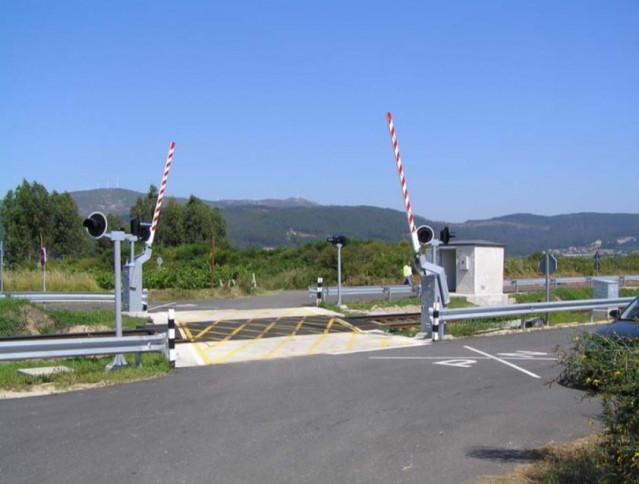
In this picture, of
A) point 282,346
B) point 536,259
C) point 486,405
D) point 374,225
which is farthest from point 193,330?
point 374,225

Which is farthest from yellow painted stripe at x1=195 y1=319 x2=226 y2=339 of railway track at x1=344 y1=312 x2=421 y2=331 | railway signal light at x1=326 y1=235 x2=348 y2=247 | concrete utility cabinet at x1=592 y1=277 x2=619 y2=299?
concrete utility cabinet at x1=592 y1=277 x2=619 y2=299

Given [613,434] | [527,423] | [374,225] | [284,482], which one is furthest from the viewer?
[374,225]

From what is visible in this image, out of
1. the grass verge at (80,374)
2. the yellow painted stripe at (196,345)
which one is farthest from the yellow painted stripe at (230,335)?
the grass verge at (80,374)

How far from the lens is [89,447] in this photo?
7.38 metres

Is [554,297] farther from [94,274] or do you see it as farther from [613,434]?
[613,434]

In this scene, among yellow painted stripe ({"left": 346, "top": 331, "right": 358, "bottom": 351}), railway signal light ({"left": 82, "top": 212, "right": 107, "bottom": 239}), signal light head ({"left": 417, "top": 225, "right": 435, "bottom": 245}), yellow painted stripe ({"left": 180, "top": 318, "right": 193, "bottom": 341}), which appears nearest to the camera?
railway signal light ({"left": 82, "top": 212, "right": 107, "bottom": 239})

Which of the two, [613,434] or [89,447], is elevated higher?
[613,434]

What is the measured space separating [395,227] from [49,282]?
96.2m

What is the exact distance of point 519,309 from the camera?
19.2 metres

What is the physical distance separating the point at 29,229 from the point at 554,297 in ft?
139

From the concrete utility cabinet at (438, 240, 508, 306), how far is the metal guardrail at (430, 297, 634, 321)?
665 centimetres

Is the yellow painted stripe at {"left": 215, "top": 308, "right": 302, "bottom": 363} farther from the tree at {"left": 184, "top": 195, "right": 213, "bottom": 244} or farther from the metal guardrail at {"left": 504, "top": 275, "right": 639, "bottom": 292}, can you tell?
the tree at {"left": 184, "top": 195, "right": 213, "bottom": 244}

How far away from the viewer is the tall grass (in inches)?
1358

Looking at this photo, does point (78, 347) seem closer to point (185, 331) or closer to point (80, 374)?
point (80, 374)
